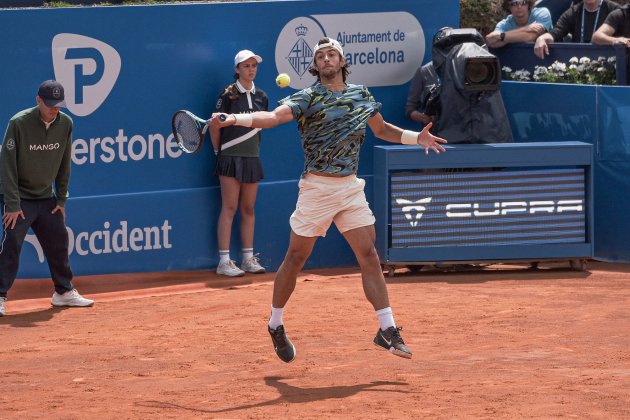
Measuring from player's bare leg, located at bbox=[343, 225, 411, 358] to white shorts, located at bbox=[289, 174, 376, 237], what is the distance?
0.26 feet

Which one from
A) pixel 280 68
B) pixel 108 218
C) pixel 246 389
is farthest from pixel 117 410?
pixel 280 68

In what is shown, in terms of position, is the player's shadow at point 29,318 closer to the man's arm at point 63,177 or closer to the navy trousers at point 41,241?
the navy trousers at point 41,241

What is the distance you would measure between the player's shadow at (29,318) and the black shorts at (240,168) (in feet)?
7.83

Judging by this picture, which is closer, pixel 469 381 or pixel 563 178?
pixel 469 381

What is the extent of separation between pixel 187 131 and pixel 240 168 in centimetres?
Result: 405

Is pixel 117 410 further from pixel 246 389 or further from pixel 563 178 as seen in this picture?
pixel 563 178

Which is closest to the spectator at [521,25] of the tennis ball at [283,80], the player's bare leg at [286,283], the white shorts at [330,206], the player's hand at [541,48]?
the player's hand at [541,48]

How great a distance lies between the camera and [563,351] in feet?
29.7

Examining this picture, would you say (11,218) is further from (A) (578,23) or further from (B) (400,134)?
(A) (578,23)

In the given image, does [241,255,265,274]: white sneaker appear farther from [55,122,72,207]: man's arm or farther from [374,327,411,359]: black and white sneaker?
[374,327,411,359]: black and white sneaker

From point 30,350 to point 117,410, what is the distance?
215cm

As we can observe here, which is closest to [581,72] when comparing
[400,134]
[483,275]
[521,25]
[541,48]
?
[541,48]

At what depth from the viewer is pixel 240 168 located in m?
12.6

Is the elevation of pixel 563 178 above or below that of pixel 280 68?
below
